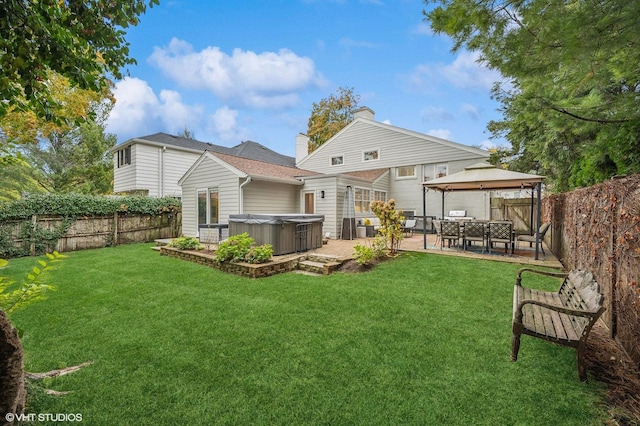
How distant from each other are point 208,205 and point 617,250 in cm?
1195

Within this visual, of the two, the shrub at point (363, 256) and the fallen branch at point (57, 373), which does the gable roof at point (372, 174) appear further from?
the fallen branch at point (57, 373)

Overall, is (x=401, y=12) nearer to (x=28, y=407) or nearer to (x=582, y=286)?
(x=582, y=286)

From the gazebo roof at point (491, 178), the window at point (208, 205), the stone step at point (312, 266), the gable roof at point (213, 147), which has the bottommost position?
the stone step at point (312, 266)

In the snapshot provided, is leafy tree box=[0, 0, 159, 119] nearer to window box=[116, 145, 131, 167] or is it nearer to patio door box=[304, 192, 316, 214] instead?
patio door box=[304, 192, 316, 214]

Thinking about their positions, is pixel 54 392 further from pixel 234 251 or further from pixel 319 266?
pixel 319 266

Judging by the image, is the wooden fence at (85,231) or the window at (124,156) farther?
the window at (124,156)

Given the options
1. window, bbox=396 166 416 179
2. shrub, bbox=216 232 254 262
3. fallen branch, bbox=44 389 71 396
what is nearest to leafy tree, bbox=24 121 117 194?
shrub, bbox=216 232 254 262

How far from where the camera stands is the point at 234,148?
71.6 ft

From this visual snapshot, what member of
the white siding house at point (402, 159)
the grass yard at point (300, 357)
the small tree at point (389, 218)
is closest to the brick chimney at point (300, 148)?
the white siding house at point (402, 159)

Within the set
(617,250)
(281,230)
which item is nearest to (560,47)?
(617,250)

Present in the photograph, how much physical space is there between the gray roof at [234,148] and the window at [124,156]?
1.07 meters

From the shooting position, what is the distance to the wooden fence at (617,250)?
268 centimetres

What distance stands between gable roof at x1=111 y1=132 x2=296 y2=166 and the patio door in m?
8.59

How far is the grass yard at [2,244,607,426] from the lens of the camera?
7.13ft
